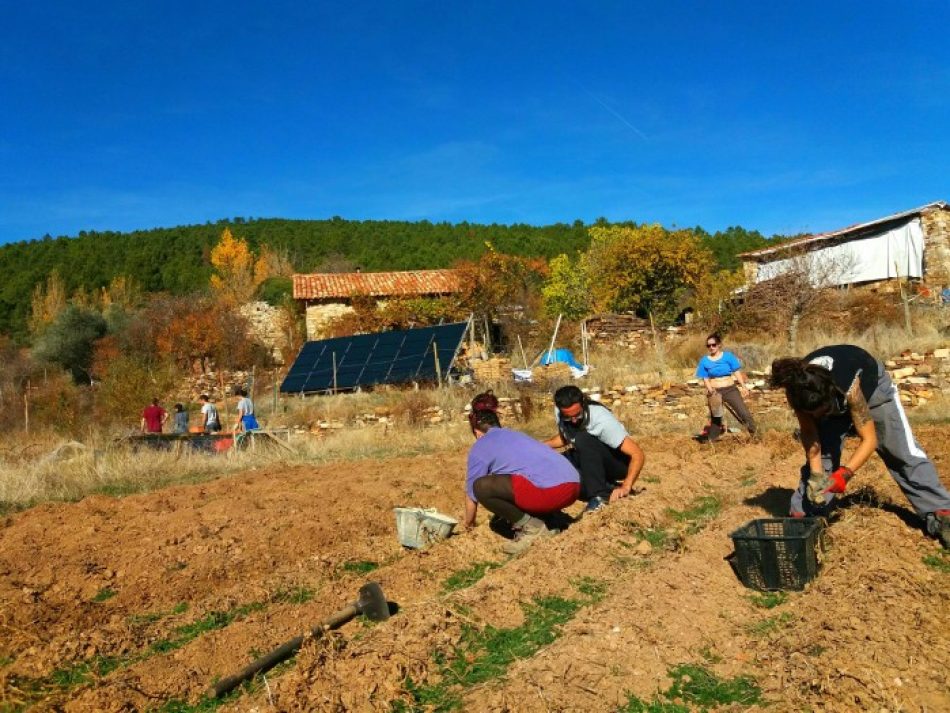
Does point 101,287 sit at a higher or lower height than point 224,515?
higher

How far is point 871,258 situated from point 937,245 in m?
2.22

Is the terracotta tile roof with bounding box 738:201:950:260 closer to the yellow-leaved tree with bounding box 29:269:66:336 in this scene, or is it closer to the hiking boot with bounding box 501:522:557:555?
the hiking boot with bounding box 501:522:557:555

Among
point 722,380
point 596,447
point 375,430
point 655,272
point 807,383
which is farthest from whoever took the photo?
point 655,272

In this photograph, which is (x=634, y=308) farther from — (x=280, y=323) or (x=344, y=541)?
(x=344, y=541)

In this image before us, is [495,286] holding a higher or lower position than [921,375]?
higher

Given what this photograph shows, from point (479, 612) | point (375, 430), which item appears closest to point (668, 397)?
point (375, 430)

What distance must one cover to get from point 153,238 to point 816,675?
88.8m

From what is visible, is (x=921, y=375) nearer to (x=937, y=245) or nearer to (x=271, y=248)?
(x=937, y=245)

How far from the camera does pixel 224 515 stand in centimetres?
846

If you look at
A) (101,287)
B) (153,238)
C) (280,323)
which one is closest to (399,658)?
(280,323)

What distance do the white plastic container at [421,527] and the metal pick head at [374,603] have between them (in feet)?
5.62

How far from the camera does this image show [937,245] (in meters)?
26.6

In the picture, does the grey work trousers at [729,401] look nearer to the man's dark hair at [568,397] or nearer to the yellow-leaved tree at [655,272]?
the man's dark hair at [568,397]

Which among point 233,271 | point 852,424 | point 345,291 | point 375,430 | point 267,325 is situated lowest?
point 375,430
